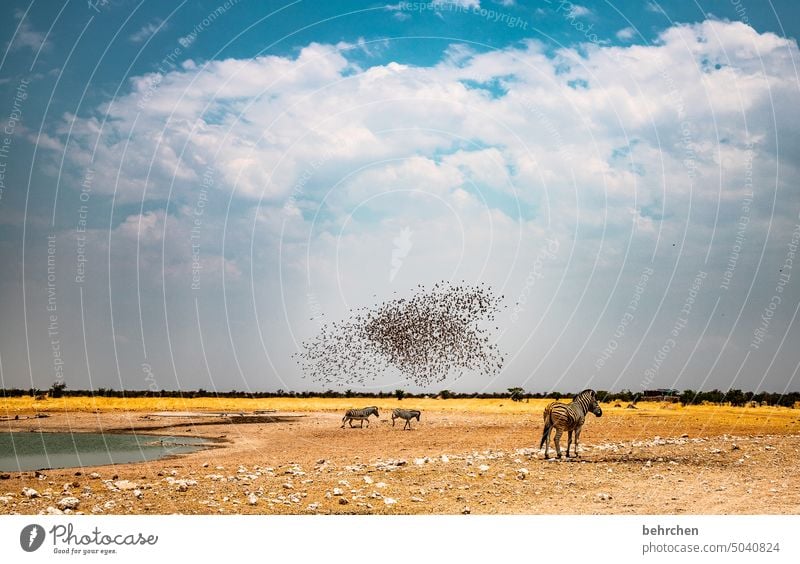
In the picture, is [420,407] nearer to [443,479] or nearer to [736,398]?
[736,398]

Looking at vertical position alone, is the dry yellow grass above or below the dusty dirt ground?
below

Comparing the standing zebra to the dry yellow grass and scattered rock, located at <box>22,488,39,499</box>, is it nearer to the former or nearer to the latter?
scattered rock, located at <box>22,488,39,499</box>

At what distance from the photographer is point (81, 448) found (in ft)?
90.8

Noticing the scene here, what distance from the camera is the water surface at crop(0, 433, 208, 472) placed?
22.8 meters

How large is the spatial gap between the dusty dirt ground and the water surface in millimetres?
1983

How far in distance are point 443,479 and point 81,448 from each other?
58.6ft

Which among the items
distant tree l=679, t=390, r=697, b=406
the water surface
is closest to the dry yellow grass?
distant tree l=679, t=390, r=697, b=406

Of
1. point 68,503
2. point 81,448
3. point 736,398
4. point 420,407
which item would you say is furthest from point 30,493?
point 736,398

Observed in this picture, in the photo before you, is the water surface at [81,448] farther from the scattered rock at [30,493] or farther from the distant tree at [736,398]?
the distant tree at [736,398]

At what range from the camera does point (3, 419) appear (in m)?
43.7

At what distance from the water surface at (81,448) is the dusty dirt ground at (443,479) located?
6.51ft

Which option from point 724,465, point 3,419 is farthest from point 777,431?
Result: point 3,419

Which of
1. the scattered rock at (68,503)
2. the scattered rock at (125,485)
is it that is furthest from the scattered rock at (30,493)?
the scattered rock at (125,485)

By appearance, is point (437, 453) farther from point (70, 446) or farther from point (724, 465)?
point (70, 446)
